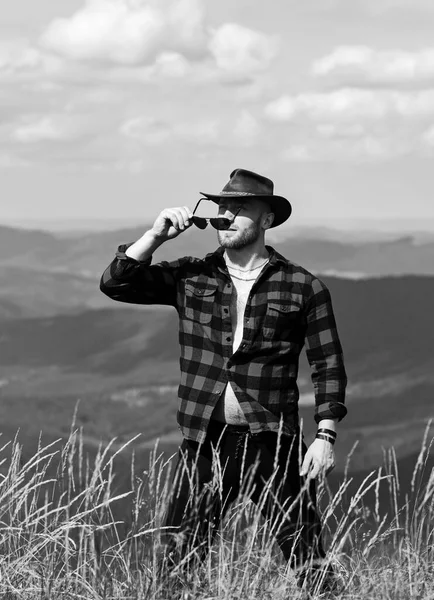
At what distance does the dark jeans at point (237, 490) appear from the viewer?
14.1ft

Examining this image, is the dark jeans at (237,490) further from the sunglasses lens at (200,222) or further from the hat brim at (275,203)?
the hat brim at (275,203)

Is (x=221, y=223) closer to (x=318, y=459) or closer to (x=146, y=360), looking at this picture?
(x=318, y=459)

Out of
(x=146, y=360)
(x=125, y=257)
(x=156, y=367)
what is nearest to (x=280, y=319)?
(x=125, y=257)

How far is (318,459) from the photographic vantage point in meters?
4.34

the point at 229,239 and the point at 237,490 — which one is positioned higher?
the point at 229,239

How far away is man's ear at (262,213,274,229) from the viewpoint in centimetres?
462

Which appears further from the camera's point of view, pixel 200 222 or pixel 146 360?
pixel 146 360

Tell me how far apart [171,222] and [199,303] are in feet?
1.16

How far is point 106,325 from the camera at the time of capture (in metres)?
100

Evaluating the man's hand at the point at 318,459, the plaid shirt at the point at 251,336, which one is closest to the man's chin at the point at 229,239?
the plaid shirt at the point at 251,336

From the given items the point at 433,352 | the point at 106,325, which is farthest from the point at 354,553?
the point at 106,325

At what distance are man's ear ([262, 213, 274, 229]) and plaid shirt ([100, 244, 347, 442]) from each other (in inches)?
4.2

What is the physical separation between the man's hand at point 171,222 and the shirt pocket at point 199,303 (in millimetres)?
257

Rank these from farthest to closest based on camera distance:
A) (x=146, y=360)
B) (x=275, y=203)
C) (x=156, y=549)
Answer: (x=146, y=360) < (x=275, y=203) < (x=156, y=549)
